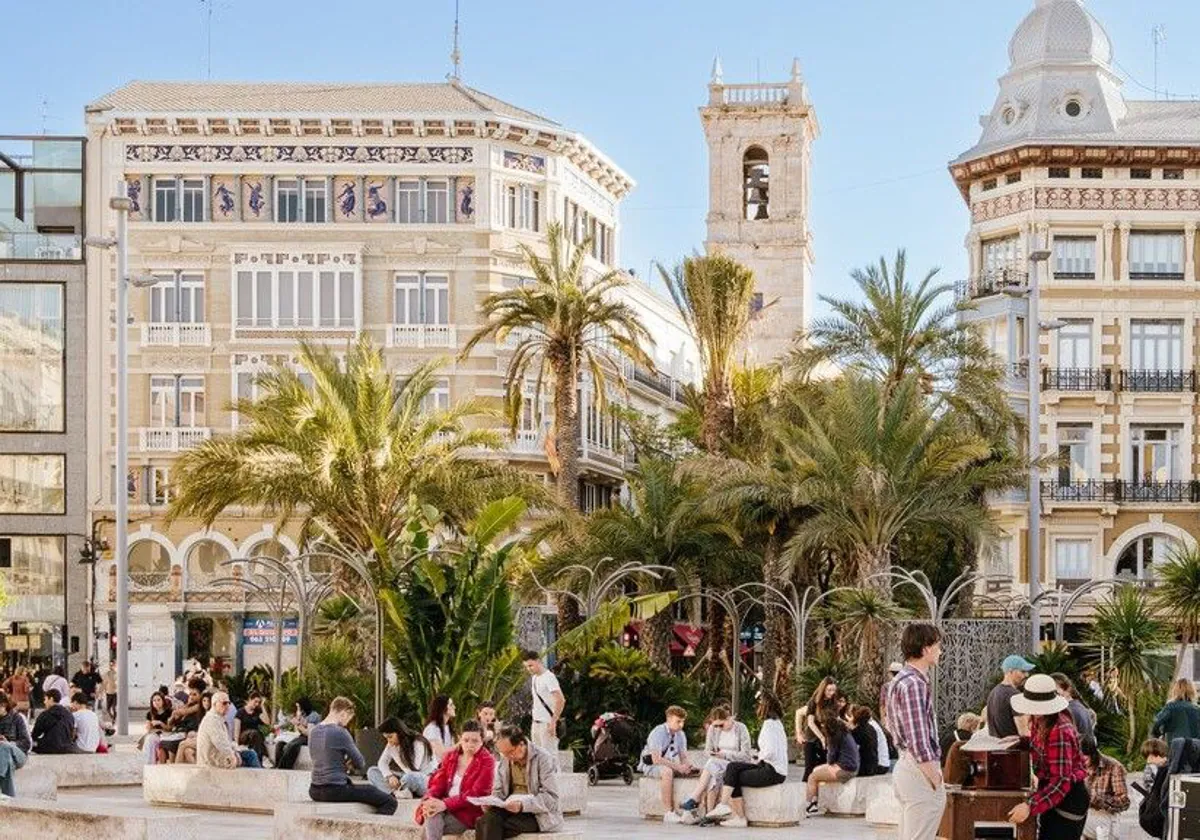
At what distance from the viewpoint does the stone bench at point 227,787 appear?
24.6 m

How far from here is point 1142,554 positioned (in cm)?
5984

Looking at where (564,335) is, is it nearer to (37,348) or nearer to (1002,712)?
(37,348)

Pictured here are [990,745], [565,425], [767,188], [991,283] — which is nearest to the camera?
[990,745]

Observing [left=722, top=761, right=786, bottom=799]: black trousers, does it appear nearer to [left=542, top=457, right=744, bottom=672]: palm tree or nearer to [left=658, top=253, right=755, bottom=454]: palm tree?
[left=542, top=457, right=744, bottom=672]: palm tree

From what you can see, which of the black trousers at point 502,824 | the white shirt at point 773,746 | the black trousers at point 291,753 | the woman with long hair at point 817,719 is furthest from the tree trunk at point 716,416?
the black trousers at point 502,824

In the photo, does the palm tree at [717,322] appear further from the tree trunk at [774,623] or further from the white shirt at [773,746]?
the white shirt at [773,746]

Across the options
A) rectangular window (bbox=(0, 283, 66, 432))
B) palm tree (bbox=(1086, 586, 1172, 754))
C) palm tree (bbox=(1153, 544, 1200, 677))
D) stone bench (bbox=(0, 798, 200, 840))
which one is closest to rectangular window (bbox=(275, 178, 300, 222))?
rectangular window (bbox=(0, 283, 66, 432))

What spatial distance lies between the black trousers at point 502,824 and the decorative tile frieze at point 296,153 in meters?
47.1

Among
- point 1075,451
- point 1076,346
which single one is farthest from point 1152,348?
point 1075,451

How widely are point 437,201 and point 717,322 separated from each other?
13.7m

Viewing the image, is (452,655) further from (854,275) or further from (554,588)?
(854,275)

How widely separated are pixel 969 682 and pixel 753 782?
16.4m

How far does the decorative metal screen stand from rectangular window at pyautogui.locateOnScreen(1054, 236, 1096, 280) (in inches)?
846

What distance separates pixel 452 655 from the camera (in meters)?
31.2
